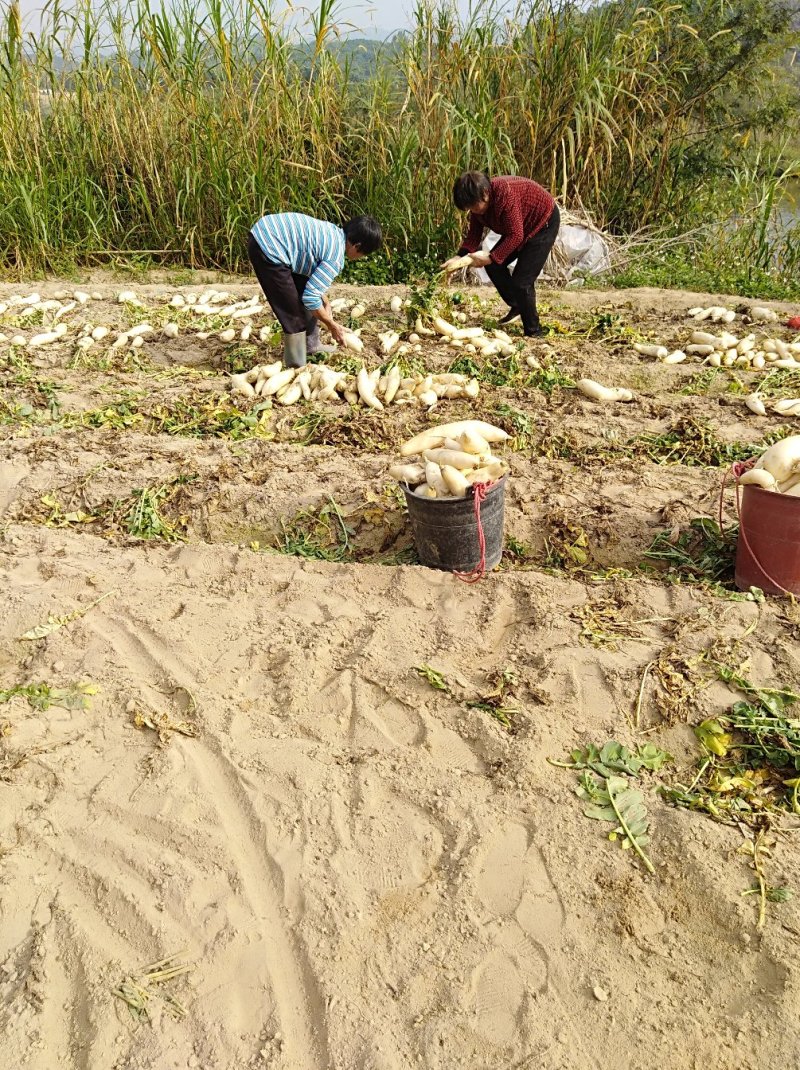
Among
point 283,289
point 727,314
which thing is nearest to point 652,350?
point 727,314

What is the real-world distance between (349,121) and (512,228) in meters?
2.96

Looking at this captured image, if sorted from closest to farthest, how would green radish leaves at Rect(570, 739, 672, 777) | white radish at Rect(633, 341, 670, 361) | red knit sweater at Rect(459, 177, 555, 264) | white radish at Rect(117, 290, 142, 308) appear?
green radish leaves at Rect(570, 739, 672, 777), red knit sweater at Rect(459, 177, 555, 264), white radish at Rect(633, 341, 670, 361), white radish at Rect(117, 290, 142, 308)

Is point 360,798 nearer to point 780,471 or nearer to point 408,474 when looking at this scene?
point 408,474

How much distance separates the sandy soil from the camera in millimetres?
1756

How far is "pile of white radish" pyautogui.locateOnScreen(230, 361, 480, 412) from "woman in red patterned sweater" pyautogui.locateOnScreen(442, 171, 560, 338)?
3.43ft

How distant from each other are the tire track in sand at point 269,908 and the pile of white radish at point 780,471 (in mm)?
2042

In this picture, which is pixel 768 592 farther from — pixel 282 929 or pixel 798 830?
pixel 282 929

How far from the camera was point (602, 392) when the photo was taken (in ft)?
16.0

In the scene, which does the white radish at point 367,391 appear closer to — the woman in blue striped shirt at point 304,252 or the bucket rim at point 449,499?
the woman in blue striped shirt at point 304,252

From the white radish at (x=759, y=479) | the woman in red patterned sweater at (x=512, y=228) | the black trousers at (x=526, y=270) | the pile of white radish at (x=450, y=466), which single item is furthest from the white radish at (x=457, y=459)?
the black trousers at (x=526, y=270)

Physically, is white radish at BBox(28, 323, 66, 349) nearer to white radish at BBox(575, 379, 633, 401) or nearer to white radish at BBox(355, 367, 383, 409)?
white radish at BBox(355, 367, 383, 409)

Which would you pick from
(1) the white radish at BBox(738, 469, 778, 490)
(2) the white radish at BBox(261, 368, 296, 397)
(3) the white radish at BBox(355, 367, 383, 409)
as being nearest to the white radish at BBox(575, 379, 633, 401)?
(3) the white radish at BBox(355, 367, 383, 409)

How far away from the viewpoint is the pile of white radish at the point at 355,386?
16.0 feet

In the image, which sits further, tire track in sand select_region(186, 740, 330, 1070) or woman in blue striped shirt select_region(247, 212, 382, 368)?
woman in blue striped shirt select_region(247, 212, 382, 368)
